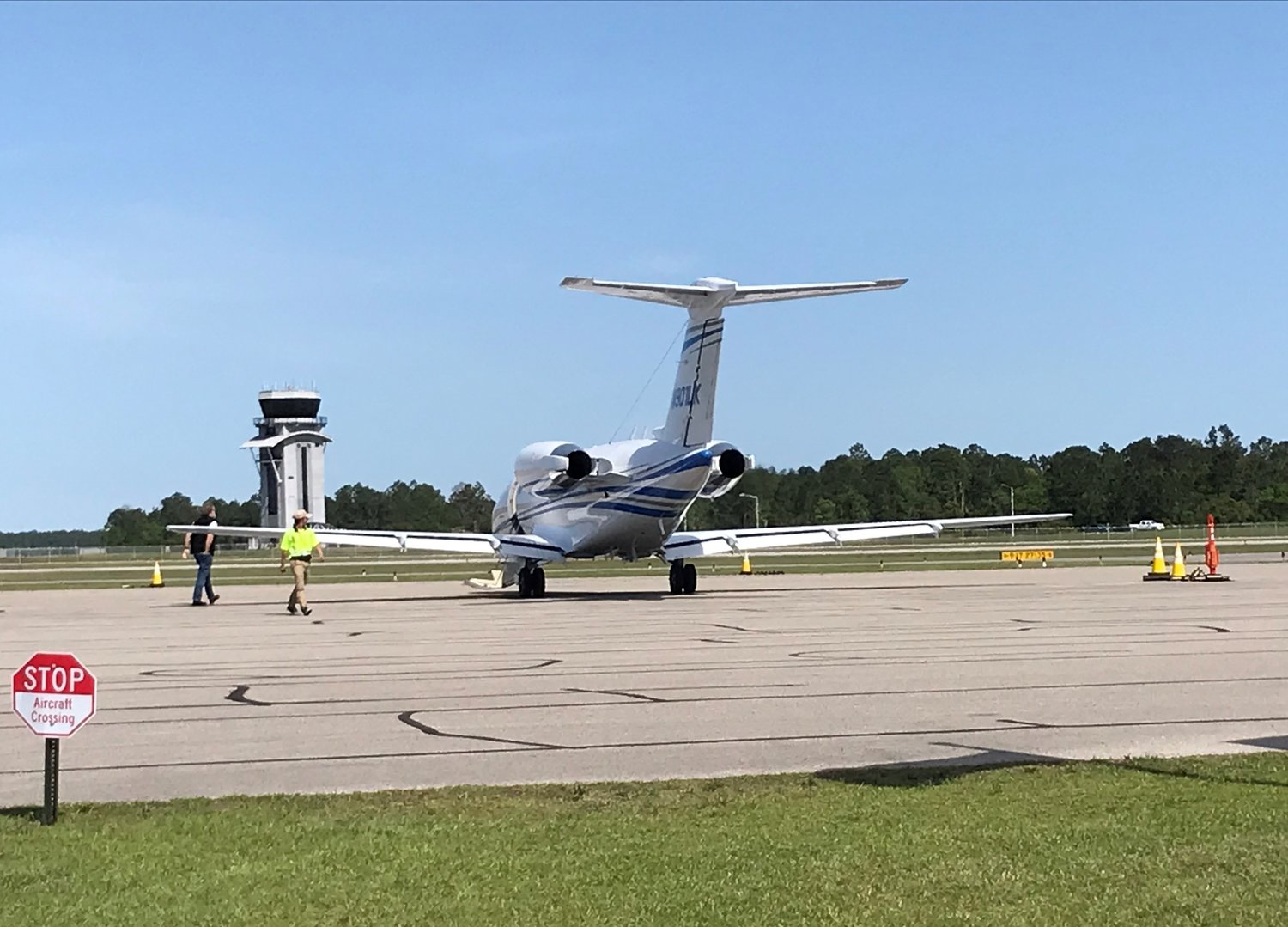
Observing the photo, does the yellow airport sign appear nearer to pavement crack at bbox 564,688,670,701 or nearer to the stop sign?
pavement crack at bbox 564,688,670,701

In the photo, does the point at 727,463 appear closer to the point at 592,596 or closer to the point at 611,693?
the point at 592,596

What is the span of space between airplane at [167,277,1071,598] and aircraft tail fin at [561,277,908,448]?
0.03 meters

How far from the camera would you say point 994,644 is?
21172 mm

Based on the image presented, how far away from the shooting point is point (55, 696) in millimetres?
9430

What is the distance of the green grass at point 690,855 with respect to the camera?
6898 millimetres

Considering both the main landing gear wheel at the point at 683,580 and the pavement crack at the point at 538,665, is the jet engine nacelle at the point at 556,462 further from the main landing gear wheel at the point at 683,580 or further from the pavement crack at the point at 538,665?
the pavement crack at the point at 538,665

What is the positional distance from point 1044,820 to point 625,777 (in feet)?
9.76

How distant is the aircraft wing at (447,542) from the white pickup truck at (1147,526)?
90406 millimetres

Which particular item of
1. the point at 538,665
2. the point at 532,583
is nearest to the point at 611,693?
the point at 538,665

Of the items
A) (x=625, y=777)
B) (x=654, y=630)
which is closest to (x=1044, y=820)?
(x=625, y=777)

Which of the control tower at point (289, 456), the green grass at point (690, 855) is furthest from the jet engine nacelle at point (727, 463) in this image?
the control tower at point (289, 456)

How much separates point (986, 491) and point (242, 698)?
142 meters

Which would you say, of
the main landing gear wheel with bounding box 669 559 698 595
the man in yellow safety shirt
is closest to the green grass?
the man in yellow safety shirt

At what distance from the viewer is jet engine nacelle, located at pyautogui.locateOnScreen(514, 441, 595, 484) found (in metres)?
39.7
